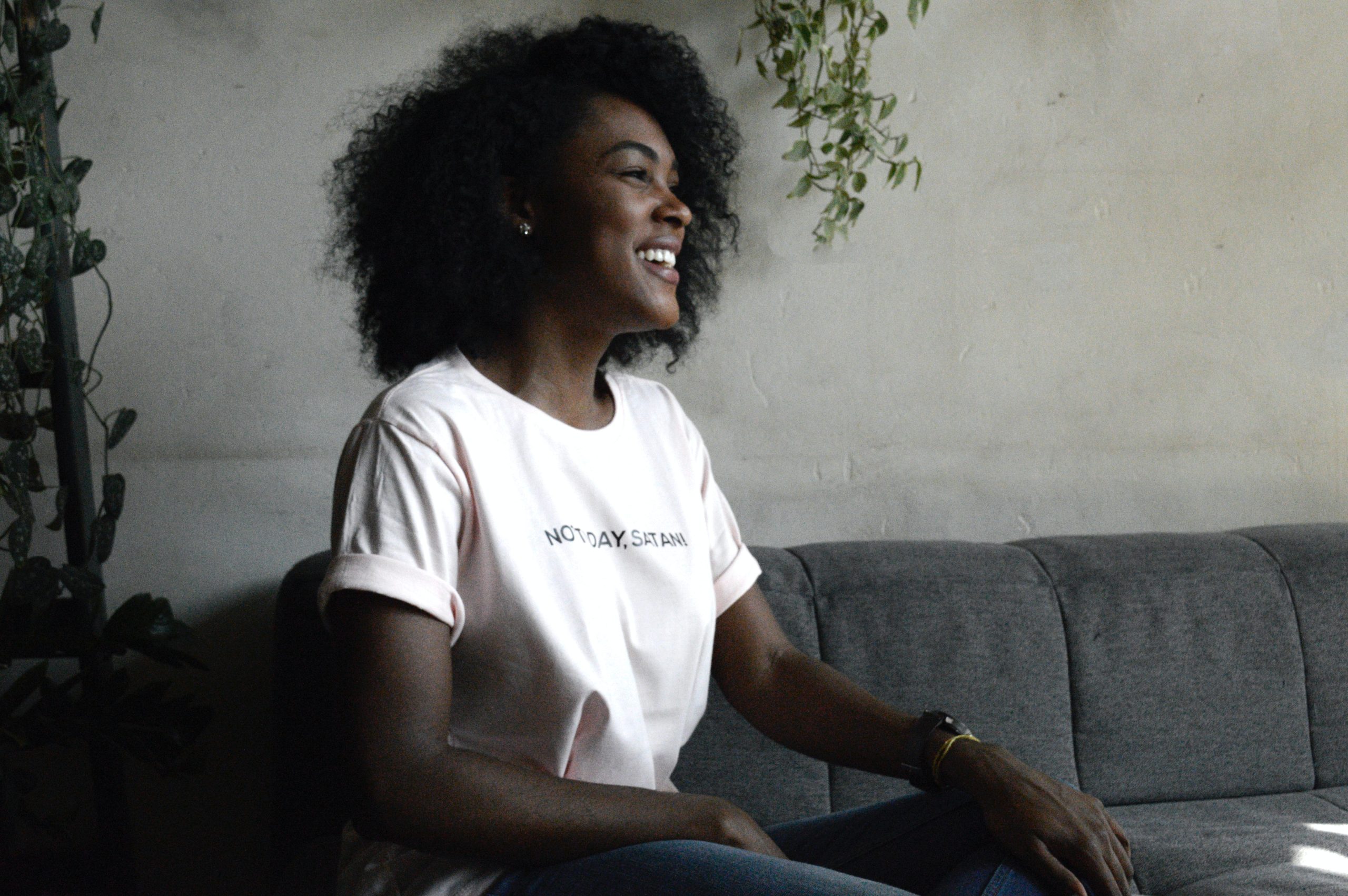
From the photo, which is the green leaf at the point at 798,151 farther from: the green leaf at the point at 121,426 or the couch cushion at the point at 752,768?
the green leaf at the point at 121,426

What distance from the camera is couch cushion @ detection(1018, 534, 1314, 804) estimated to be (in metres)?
1.83

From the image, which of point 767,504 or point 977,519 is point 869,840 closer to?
point 767,504

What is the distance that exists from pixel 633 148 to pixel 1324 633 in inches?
54.3

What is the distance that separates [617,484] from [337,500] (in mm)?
303

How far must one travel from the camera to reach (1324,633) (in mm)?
1937

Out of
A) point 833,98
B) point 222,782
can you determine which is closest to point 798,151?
point 833,98

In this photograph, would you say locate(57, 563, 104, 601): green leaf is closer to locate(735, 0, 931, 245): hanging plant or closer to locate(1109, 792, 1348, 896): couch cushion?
locate(735, 0, 931, 245): hanging plant

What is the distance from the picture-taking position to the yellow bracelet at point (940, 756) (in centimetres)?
124

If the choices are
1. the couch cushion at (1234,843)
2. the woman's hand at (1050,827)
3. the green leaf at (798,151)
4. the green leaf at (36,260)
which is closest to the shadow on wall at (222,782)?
the green leaf at (36,260)

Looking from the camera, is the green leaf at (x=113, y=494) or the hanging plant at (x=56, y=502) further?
the green leaf at (x=113, y=494)

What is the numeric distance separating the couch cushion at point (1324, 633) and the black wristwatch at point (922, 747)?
3.15ft

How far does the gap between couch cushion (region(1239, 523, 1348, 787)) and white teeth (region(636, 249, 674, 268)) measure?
122 centimetres

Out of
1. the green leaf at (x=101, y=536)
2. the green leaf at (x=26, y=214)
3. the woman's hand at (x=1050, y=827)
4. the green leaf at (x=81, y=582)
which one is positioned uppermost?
the green leaf at (x=26, y=214)

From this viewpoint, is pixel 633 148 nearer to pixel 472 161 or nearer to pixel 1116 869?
pixel 472 161
